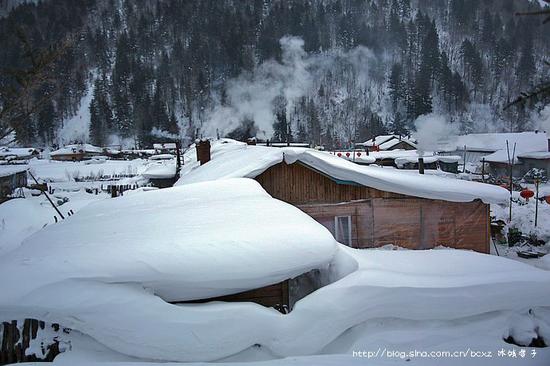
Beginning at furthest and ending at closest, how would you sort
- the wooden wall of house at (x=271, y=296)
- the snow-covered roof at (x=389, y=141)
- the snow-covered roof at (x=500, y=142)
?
the snow-covered roof at (x=389, y=141), the snow-covered roof at (x=500, y=142), the wooden wall of house at (x=271, y=296)

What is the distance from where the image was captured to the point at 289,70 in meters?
98.1

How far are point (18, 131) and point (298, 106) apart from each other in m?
82.0

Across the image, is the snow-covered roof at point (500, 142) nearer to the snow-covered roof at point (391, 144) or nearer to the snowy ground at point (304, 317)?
the snow-covered roof at point (391, 144)

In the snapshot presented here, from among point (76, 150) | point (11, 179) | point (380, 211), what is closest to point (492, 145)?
point (380, 211)

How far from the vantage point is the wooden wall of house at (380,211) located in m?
9.56

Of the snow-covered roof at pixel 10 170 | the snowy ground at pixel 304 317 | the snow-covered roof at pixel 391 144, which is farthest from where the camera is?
the snow-covered roof at pixel 391 144

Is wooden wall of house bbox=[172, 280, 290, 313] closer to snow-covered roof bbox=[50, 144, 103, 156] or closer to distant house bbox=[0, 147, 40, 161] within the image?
distant house bbox=[0, 147, 40, 161]

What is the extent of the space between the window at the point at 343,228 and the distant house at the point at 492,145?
105 ft

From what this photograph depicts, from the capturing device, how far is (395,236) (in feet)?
31.5

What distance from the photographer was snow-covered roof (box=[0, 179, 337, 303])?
4062 millimetres

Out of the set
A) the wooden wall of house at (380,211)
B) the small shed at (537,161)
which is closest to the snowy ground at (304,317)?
the wooden wall of house at (380,211)

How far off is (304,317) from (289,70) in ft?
325

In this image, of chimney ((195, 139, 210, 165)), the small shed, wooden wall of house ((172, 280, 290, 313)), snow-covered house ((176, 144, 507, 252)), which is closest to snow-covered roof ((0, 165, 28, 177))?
chimney ((195, 139, 210, 165))

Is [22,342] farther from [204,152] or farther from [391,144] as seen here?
[391,144]
